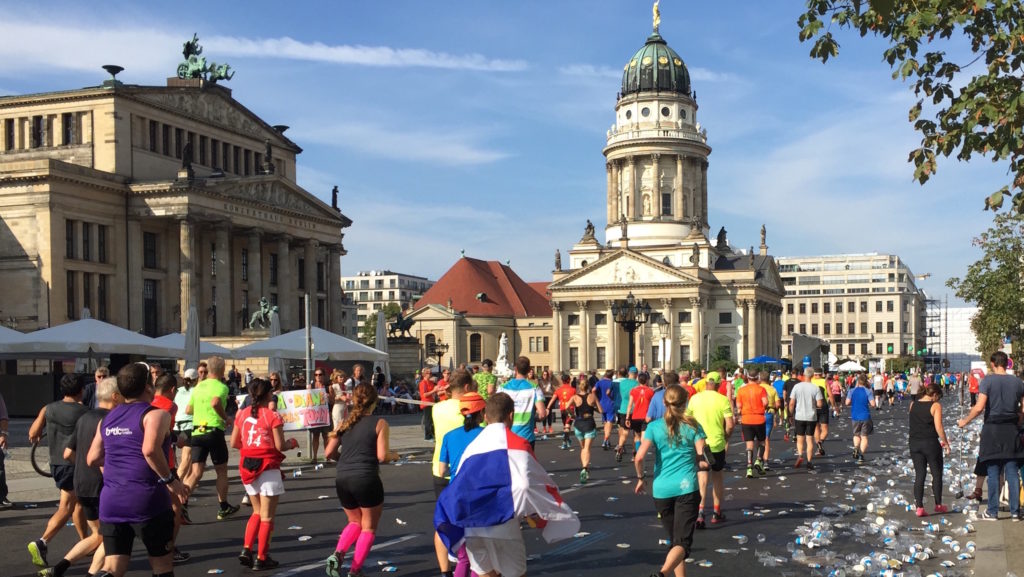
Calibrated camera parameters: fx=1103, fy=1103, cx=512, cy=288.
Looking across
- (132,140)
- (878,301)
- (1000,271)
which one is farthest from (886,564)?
(878,301)

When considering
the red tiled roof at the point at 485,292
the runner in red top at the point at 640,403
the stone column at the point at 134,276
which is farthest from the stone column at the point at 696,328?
the runner in red top at the point at 640,403

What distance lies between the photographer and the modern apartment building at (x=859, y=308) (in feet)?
488

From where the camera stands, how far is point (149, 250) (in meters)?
58.7

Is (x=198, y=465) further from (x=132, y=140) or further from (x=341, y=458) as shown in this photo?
(x=132, y=140)

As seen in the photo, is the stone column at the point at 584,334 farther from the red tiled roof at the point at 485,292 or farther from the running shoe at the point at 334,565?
the running shoe at the point at 334,565

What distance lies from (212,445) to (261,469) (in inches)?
135

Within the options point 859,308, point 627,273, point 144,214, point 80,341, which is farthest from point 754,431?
point 859,308

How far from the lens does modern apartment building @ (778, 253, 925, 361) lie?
148625mm

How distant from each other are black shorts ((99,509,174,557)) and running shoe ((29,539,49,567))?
2.80m

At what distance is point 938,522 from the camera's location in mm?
12930

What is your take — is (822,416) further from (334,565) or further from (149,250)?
(149,250)

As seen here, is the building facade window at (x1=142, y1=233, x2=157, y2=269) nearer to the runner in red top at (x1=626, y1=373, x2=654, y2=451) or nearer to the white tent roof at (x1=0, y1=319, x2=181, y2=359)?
the white tent roof at (x1=0, y1=319, x2=181, y2=359)

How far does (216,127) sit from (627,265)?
4896cm

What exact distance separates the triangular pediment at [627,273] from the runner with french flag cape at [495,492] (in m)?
96.3
